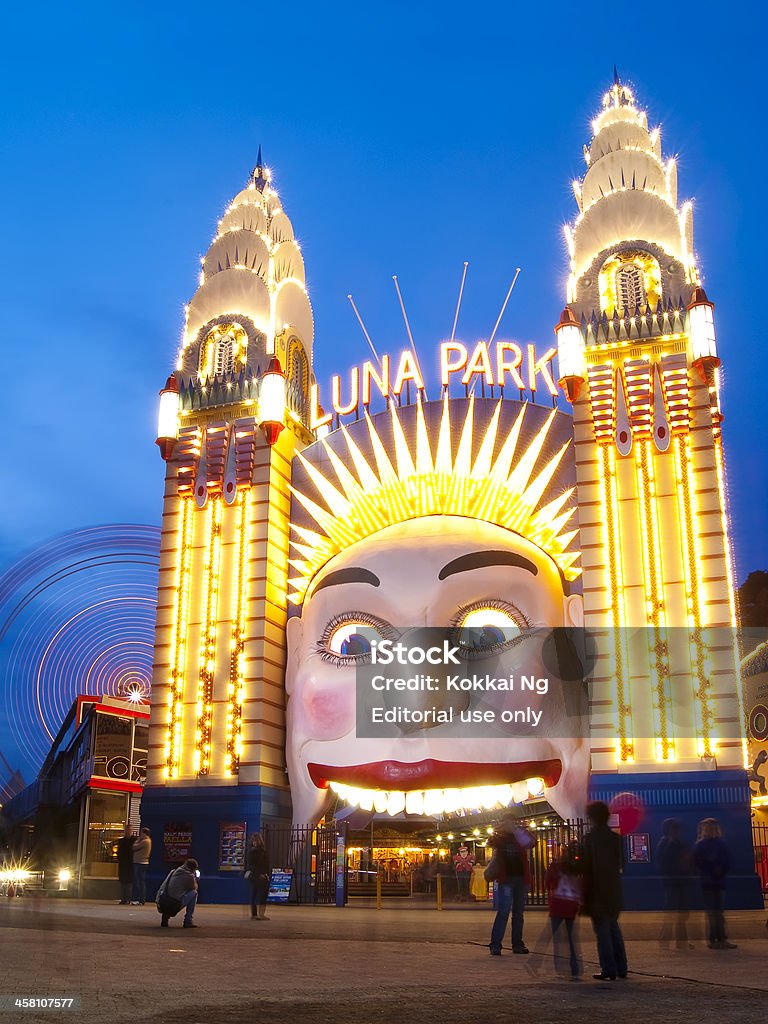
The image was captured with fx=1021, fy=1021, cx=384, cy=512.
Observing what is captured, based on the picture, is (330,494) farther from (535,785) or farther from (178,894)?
(178,894)

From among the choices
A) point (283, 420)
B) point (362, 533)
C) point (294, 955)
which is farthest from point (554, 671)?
point (294, 955)

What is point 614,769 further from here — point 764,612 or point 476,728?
point 764,612

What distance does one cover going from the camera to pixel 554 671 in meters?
24.7

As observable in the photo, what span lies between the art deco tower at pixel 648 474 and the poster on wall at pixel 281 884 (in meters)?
7.89

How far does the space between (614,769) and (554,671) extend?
8.84ft

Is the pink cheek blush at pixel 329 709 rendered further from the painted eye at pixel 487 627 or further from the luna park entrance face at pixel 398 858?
the painted eye at pixel 487 627

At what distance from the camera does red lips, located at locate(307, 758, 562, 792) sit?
24.1 metres

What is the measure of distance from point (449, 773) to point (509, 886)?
485 inches

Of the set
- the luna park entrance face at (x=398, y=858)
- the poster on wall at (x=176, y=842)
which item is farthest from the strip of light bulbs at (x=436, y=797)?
the poster on wall at (x=176, y=842)

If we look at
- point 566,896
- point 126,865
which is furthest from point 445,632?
point 566,896

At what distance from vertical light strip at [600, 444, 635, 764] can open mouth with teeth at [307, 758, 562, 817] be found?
5.90ft

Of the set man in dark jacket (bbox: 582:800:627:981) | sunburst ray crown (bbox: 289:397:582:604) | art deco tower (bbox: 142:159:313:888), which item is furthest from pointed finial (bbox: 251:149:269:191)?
man in dark jacket (bbox: 582:800:627:981)

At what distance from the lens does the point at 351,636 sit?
2611 cm

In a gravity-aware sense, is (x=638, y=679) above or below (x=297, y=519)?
below
